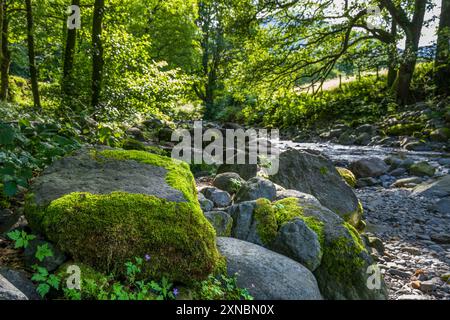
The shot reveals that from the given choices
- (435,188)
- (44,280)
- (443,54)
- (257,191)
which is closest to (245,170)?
(257,191)

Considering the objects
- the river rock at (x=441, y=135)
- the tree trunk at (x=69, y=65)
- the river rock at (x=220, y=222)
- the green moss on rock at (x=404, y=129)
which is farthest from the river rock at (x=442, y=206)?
the tree trunk at (x=69, y=65)

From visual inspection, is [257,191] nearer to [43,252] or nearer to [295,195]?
[295,195]

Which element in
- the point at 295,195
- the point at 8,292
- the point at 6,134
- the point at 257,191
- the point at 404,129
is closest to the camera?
the point at 8,292

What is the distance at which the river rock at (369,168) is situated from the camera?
9.64 m

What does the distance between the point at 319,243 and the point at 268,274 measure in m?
0.77

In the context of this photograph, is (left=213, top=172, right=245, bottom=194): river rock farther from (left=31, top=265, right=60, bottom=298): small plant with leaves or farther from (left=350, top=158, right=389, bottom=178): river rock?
(left=350, top=158, right=389, bottom=178): river rock

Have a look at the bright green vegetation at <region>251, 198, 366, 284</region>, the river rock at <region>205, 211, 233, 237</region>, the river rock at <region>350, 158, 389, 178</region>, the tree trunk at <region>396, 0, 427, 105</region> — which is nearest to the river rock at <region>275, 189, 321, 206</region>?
the bright green vegetation at <region>251, 198, 366, 284</region>

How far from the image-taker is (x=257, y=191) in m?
4.54

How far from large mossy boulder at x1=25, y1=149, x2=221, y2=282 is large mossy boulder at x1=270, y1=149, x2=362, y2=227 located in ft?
11.0

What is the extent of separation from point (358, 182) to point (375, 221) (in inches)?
120

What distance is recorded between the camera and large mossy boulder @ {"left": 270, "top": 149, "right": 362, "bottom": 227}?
563 cm

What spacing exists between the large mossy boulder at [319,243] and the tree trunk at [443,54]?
9.77 meters

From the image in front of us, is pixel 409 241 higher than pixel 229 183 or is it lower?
lower

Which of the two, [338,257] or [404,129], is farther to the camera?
[404,129]
